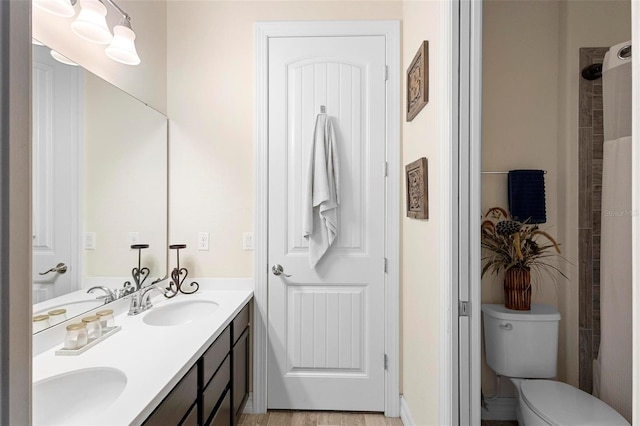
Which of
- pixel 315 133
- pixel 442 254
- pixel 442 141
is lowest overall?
pixel 442 254

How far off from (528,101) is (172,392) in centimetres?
142

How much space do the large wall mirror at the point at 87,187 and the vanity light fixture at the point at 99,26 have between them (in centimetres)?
15

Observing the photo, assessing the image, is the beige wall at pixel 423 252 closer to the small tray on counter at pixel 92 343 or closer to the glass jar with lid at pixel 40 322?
the small tray on counter at pixel 92 343

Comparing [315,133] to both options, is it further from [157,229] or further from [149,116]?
[157,229]

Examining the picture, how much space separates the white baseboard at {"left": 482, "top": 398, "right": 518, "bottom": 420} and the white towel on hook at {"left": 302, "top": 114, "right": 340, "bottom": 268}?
116 cm

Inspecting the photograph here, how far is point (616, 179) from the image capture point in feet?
2.24

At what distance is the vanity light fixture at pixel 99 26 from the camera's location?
136cm

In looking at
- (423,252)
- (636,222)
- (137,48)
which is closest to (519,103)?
(636,222)

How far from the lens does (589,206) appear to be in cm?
77

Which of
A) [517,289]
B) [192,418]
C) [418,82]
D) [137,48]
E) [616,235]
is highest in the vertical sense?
[137,48]

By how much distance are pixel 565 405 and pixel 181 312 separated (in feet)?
5.90

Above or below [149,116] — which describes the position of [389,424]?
below

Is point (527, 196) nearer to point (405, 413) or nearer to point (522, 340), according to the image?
point (522, 340)

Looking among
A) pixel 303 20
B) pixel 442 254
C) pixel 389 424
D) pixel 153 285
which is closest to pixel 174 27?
pixel 303 20
